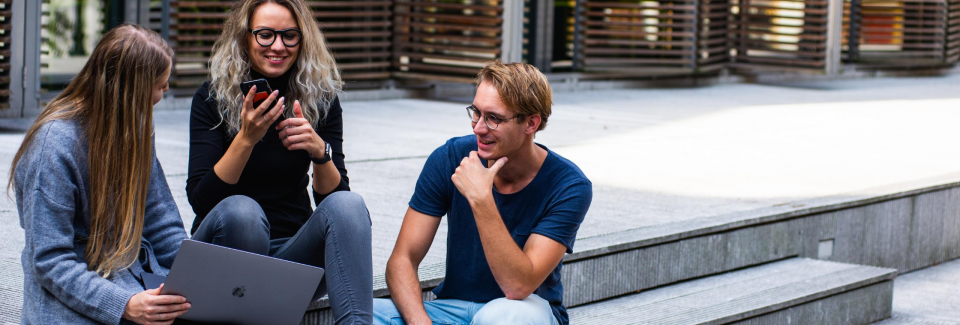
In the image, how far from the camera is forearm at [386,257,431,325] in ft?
9.02

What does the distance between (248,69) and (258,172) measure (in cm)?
31

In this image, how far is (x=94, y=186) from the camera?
2.22 metres

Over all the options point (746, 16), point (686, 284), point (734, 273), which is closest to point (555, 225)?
point (686, 284)

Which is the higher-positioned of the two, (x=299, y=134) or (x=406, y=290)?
(x=299, y=134)

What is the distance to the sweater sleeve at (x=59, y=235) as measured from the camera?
215 centimetres

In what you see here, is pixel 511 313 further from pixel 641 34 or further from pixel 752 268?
pixel 641 34

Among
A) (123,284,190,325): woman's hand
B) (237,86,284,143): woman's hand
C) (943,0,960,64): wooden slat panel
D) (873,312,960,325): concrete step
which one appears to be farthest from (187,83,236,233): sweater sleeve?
(943,0,960,64): wooden slat panel

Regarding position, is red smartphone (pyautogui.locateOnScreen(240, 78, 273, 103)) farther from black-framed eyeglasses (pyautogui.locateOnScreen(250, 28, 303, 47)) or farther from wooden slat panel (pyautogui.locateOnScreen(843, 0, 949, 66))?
wooden slat panel (pyautogui.locateOnScreen(843, 0, 949, 66))

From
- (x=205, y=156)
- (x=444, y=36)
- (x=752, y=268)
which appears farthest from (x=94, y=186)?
(x=444, y=36)

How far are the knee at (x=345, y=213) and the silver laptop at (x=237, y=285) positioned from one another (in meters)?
0.24

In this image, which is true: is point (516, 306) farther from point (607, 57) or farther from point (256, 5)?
point (607, 57)

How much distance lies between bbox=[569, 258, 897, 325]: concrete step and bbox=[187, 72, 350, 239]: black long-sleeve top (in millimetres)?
1291

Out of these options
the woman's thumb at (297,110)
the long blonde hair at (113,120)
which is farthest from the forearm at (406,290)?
the long blonde hair at (113,120)

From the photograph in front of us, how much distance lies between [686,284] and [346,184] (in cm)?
200
